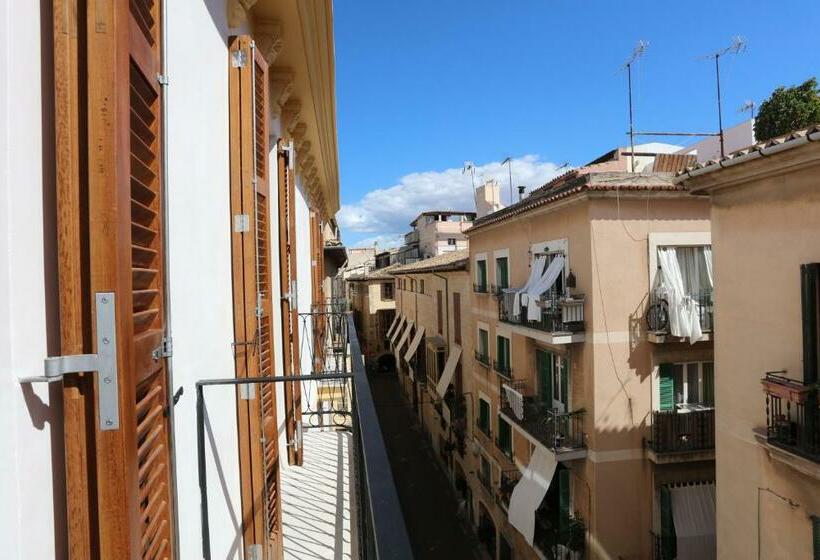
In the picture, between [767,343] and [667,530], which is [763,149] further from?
[667,530]

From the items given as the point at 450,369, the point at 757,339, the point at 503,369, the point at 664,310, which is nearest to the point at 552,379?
the point at 503,369

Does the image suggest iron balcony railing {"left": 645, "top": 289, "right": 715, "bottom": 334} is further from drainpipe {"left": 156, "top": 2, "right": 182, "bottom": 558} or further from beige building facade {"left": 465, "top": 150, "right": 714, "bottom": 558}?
drainpipe {"left": 156, "top": 2, "right": 182, "bottom": 558}

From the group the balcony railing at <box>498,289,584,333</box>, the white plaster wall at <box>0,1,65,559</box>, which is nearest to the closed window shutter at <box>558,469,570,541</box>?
Answer: the balcony railing at <box>498,289,584,333</box>

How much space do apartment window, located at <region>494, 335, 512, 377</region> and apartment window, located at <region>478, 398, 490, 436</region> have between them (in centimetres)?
207

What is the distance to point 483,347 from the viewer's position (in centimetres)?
1628

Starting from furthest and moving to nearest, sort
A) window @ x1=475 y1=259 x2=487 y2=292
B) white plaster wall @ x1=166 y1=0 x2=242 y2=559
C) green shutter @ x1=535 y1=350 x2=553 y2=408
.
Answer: window @ x1=475 y1=259 x2=487 y2=292 < green shutter @ x1=535 y1=350 x2=553 y2=408 < white plaster wall @ x1=166 y1=0 x2=242 y2=559

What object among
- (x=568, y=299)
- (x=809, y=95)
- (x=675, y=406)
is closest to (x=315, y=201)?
(x=568, y=299)

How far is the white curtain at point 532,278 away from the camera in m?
11.3

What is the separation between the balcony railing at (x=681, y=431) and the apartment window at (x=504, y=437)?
500cm

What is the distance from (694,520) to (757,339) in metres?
5.82

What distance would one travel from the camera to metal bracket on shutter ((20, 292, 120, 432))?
130 cm

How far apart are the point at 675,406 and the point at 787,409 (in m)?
5.00

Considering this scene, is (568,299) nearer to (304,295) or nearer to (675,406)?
(675,406)

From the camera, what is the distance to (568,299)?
32.4 feet
